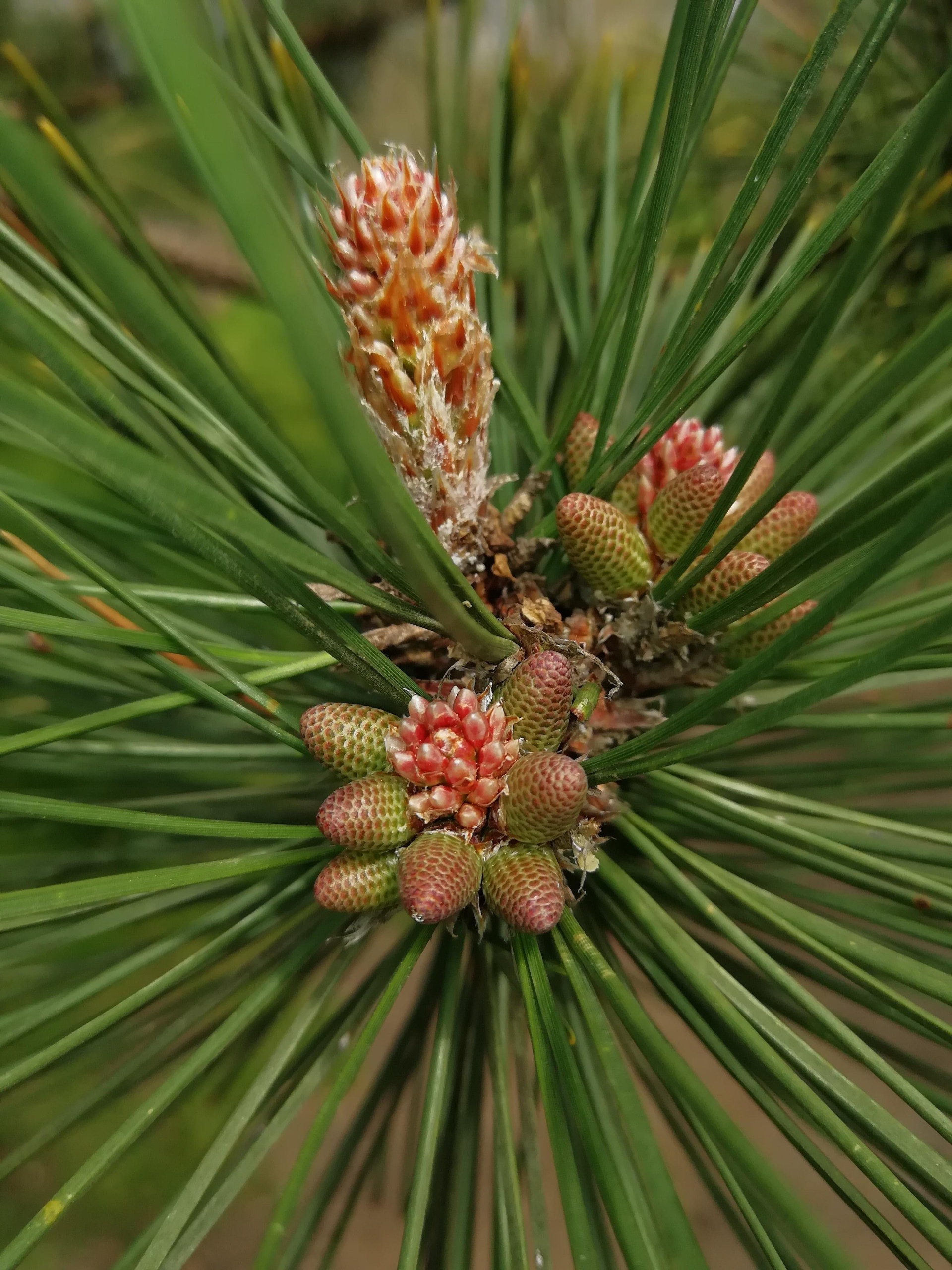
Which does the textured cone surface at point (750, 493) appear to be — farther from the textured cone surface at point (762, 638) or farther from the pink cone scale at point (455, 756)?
the pink cone scale at point (455, 756)

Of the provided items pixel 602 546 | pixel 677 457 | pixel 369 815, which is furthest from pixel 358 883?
pixel 677 457

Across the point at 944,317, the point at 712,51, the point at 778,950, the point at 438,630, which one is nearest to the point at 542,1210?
the point at 778,950

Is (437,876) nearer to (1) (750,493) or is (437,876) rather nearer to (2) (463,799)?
(2) (463,799)

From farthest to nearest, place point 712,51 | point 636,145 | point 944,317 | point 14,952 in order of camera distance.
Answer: point 636,145, point 14,952, point 712,51, point 944,317

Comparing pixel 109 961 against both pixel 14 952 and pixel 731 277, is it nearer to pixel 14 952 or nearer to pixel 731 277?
pixel 14 952

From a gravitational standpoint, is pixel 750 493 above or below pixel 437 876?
above

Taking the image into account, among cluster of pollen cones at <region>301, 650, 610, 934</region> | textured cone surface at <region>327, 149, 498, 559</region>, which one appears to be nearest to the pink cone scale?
cluster of pollen cones at <region>301, 650, 610, 934</region>

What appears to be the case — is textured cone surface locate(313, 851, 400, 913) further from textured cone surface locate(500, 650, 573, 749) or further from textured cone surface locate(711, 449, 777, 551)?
textured cone surface locate(711, 449, 777, 551)
